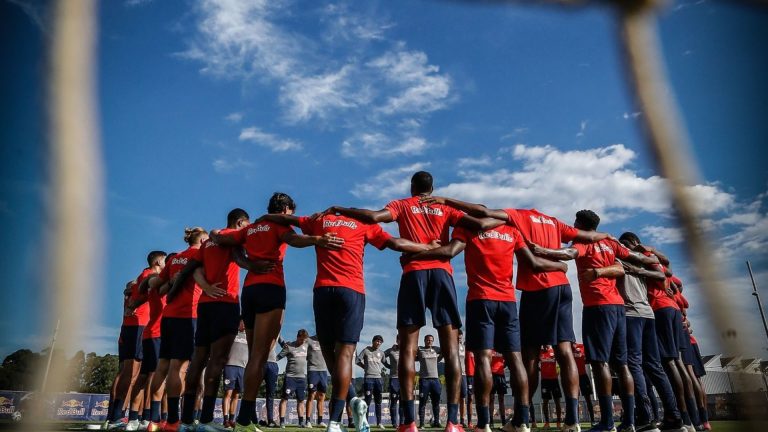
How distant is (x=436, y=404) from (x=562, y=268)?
9.81m

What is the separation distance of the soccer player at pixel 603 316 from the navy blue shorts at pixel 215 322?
13.2 ft

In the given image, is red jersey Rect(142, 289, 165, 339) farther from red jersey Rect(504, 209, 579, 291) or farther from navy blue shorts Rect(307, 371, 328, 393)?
navy blue shorts Rect(307, 371, 328, 393)

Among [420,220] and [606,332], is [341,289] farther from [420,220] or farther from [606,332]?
[606,332]

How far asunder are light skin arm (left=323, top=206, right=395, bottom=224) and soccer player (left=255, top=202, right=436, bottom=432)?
0.06 m

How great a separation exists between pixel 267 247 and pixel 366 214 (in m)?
1.31

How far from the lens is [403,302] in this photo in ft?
18.4

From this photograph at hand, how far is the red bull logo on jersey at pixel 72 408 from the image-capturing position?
19.2 meters

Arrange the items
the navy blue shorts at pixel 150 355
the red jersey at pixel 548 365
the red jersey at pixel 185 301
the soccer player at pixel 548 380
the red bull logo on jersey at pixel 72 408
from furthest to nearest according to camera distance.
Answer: the red bull logo on jersey at pixel 72 408 < the red jersey at pixel 548 365 < the soccer player at pixel 548 380 < the navy blue shorts at pixel 150 355 < the red jersey at pixel 185 301

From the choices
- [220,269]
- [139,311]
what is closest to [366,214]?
[220,269]

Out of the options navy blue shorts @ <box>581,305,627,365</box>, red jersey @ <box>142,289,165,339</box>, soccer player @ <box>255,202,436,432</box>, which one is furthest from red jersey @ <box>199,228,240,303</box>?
navy blue shorts @ <box>581,305,627,365</box>

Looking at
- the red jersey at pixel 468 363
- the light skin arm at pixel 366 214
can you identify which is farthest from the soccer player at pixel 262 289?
the red jersey at pixel 468 363

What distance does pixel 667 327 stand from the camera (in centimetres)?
805

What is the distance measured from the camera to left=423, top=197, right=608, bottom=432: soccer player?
615 cm

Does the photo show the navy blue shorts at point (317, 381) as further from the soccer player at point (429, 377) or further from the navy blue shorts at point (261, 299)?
the navy blue shorts at point (261, 299)
